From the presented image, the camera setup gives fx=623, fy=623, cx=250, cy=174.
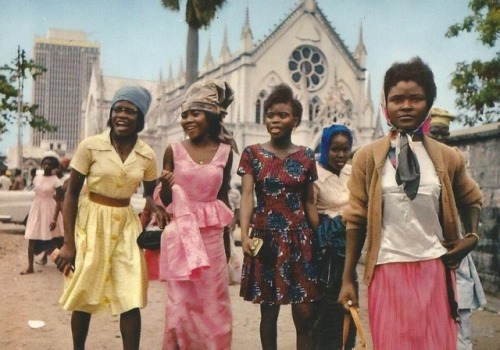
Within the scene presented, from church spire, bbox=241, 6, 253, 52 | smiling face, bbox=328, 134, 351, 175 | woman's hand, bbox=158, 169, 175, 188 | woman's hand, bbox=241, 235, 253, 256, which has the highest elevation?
church spire, bbox=241, 6, 253, 52

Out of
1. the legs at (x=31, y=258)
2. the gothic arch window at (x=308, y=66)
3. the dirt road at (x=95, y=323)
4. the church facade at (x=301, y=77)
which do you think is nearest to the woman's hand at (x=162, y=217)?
the dirt road at (x=95, y=323)

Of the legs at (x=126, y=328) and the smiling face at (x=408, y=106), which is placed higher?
the smiling face at (x=408, y=106)

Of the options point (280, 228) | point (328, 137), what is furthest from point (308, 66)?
point (280, 228)

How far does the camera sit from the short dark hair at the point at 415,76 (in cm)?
280

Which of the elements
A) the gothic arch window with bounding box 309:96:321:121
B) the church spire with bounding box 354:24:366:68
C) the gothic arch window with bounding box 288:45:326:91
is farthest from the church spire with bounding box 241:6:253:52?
the church spire with bounding box 354:24:366:68

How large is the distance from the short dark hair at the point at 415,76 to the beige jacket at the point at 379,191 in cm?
21

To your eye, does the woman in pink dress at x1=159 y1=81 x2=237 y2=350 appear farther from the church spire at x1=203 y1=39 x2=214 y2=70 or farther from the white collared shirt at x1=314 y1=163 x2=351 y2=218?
the church spire at x1=203 y1=39 x2=214 y2=70

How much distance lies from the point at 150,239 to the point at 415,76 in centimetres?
196

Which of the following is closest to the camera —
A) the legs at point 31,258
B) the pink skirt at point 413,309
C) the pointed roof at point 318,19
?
the pink skirt at point 413,309

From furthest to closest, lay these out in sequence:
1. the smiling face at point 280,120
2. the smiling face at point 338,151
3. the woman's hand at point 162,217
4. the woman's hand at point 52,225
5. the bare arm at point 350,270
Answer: the woman's hand at point 52,225
the smiling face at point 338,151
the smiling face at point 280,120
the woman's hand at point 162,217
the bare arm at point 350,270

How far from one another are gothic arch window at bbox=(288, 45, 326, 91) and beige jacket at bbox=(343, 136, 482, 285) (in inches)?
1571

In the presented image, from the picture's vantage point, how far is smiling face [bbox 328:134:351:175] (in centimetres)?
438

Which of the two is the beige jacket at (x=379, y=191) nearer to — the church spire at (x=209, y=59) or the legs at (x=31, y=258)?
the legs at (x=31, y=258)

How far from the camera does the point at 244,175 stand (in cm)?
411
